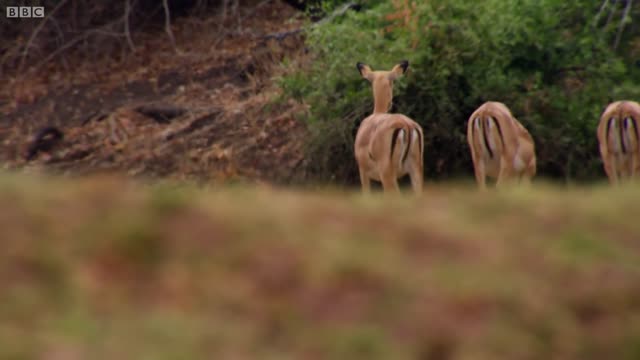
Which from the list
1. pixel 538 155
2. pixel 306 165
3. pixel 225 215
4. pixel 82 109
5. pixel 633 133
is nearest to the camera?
pixel 225 215

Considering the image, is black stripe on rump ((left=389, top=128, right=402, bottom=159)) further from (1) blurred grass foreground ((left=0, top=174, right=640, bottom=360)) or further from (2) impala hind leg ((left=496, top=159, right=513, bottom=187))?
(1) blurred grass foreground ((left=0, top=174, right=640, bottom=360))

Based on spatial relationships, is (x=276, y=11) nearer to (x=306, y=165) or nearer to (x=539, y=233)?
(x=306, y=165)

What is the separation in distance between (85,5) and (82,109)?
3.37m

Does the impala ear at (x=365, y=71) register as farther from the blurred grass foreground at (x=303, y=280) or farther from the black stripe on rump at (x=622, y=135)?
the blurred grass foreground at (x=303, y=280)

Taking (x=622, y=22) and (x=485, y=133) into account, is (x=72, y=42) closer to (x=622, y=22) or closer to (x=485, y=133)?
(x=622, y=22)

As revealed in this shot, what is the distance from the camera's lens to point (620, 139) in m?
13.5

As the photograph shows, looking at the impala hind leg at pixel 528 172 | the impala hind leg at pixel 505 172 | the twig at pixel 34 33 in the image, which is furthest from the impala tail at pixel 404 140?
the twig at pixel 34 33

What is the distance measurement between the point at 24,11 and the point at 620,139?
13.7m

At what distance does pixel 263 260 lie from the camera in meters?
5.54

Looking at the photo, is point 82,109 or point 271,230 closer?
point 271,230

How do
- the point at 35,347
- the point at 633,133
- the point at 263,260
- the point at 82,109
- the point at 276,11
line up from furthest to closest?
the point at 276,11
the point at 82,109
the point at 633,133
the point at 263,260
the point at 35,347

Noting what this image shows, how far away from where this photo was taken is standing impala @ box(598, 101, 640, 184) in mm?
13359

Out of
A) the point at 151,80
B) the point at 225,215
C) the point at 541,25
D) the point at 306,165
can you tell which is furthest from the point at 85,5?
the point at 225,215

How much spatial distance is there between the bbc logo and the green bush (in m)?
8.85
